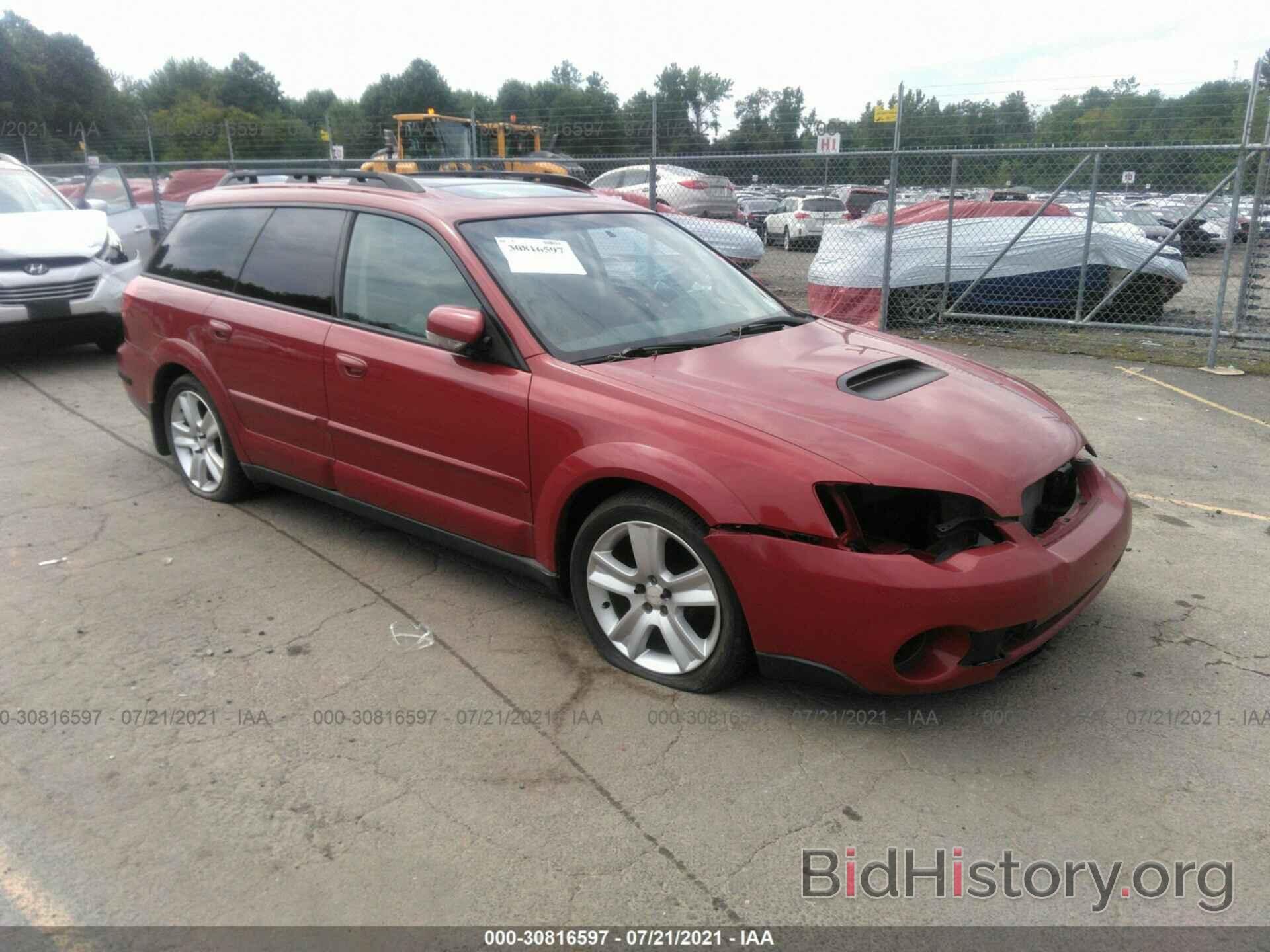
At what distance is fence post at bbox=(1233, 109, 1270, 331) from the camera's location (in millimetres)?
8000

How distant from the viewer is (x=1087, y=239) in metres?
9.81

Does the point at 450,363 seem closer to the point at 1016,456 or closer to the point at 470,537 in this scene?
the point at 470,537

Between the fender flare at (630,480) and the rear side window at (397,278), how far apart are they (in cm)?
82

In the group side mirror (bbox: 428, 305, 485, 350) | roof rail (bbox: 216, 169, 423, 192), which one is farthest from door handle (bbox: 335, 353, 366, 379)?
roof rail (bbox: 216, 169, 423, 192)

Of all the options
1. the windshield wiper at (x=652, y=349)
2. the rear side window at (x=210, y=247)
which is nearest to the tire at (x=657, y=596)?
the windshield wiper at (x=652, y=349)

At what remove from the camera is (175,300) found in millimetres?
4965

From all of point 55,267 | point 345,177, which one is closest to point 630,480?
point 345,177

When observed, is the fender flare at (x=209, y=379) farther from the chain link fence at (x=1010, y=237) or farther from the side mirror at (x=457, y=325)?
the chain link fence at (x=1010, y=237)

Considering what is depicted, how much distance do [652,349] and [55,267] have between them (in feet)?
22.0

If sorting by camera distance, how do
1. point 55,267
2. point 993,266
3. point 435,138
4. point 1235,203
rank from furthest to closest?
point 435,138 < point 993,266 < point 55,267 < point 1235,203

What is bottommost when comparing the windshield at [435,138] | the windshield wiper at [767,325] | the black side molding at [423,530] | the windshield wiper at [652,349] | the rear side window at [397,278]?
the black side molding at [423,530]

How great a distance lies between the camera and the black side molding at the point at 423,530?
11.8ft

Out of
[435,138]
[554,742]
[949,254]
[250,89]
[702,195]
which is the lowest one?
[554,742]

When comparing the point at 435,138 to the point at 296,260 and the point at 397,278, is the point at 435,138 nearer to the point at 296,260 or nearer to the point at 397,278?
the point at 296,260
